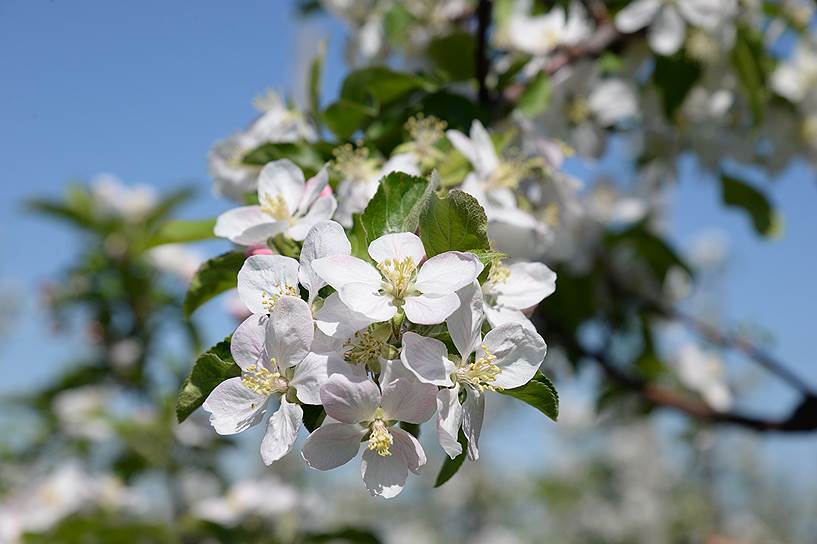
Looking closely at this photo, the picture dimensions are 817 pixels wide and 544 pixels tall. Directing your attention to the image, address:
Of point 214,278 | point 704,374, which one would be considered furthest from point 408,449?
point 704,374

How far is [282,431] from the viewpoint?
742 mm

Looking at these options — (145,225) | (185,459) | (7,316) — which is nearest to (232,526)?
(185,459)

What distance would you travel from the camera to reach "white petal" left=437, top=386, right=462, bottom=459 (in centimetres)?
72

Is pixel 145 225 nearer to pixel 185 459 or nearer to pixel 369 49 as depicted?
pixel 185 459

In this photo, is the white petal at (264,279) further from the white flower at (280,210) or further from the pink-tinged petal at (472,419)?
the pink-tinged petal at (472,419)

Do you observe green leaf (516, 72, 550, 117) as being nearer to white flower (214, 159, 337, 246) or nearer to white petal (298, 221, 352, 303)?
white flower (214, 159, 337, 246)

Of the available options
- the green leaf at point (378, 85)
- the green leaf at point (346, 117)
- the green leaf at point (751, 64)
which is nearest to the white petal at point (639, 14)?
the green leaf at point (751, 64)

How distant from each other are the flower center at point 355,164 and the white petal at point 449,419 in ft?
1.30

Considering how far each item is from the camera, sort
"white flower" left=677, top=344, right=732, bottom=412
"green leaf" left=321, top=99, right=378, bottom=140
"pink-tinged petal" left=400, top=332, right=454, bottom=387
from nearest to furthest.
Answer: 1. "pink-tinged petal" left=400, top=332, right=454, bottom=387
2. "green leaf" left=321, top=99, right=378, bottom=140
3. "white flower" left=677, top=344, right=732, bottom=412

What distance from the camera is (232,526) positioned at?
199cm

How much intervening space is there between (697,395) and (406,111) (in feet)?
5.69

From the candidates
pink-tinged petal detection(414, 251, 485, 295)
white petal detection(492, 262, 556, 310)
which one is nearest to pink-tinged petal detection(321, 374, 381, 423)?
pink-tinged petal detection(414, 251, 485, 295)

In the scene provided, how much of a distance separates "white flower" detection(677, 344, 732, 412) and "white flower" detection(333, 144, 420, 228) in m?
1.78

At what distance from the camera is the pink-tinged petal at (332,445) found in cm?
74
